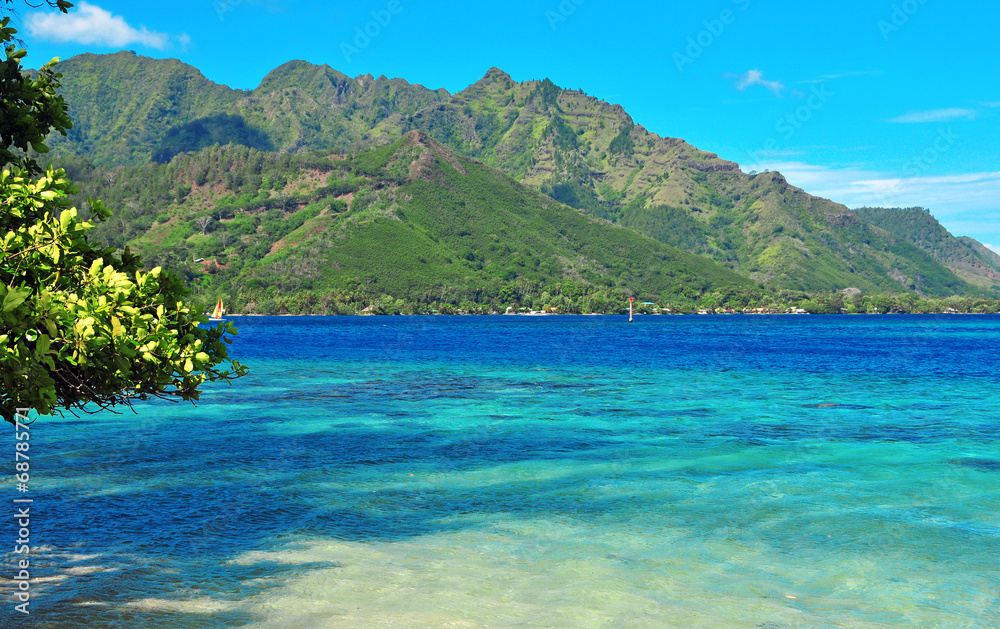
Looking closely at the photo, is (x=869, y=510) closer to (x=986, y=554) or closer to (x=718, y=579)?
(x=986, y=554)

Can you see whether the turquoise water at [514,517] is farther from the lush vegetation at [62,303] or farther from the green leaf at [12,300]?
the green leaf at [12,300]

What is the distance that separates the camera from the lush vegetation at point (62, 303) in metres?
6.93

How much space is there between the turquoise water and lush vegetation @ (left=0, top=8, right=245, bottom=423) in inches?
193

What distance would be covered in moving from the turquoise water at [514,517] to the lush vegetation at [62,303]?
4.91 metres

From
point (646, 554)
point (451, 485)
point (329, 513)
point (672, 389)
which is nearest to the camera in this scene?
point (646, 554)

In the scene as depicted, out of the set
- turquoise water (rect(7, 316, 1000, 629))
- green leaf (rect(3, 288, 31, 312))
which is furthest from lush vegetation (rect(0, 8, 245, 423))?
turquoise water (rect(7, 316, 1000, 629))

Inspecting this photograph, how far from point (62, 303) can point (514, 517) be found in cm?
1269

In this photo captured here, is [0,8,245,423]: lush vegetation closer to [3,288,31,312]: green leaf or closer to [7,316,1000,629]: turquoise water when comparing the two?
[3,288,31,312]: green leaf

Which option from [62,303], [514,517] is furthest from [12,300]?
[514,517]

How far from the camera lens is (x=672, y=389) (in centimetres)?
5059

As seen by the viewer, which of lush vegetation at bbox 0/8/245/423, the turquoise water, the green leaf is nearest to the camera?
the green leaf

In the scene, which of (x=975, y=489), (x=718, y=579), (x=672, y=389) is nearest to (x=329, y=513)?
(x=718, y=579)

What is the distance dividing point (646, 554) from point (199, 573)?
349 inches

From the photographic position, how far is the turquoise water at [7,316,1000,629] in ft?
40.7
